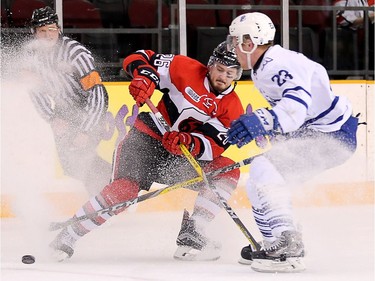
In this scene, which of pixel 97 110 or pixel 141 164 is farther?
pixel 97 110

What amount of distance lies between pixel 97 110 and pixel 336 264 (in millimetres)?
1623

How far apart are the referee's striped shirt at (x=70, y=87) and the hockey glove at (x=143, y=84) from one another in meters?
0.78

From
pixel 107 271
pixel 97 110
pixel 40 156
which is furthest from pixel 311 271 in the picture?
pixel 40 156

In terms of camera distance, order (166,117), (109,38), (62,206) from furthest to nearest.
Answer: (109,38) < (62,206) < (166,117)

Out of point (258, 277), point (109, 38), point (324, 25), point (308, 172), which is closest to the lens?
point (258, 277)

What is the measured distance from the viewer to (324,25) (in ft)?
22.8

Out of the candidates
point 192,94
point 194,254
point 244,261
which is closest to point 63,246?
point 194,254

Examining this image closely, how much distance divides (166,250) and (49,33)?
1.19m

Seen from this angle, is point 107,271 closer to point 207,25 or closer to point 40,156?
point 40,156

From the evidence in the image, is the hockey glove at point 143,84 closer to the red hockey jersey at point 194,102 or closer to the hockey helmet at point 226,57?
the red hockey jersey at point 194,102

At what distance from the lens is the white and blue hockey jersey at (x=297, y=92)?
161 inches

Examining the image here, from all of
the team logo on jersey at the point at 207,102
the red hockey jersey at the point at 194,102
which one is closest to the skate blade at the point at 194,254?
the red hockey jersey at the point at 194,102

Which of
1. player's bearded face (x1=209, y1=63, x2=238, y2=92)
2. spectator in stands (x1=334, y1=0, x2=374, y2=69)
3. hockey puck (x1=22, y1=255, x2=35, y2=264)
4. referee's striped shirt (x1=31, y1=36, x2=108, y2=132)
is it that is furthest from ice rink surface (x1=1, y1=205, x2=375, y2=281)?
spectator in stands (x1=334, y1=0, x2=374, y2=69)

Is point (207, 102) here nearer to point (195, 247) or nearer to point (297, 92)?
point (195, 247)
